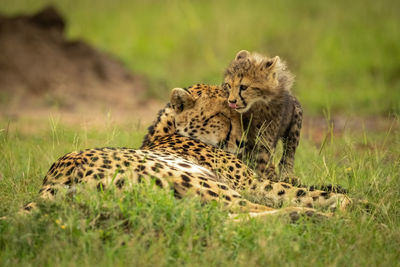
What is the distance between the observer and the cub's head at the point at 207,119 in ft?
17.6

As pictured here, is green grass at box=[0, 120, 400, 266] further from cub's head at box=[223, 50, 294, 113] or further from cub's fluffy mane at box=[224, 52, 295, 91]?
cub's fluffy mane at box=[224, 52, 295, 91]

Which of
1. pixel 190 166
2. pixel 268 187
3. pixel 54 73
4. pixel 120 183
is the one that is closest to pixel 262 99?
pixel 268 187

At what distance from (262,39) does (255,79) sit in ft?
27.8

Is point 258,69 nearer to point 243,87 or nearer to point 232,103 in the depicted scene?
point 243,87

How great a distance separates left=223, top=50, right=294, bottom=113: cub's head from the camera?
5656 millimetres

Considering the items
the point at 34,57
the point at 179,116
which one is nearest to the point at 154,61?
the point at 34,57

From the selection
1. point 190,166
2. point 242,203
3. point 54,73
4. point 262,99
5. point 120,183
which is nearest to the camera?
point 120,183

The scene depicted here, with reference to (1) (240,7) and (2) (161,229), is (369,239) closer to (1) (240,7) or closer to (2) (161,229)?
(2) (161,229)

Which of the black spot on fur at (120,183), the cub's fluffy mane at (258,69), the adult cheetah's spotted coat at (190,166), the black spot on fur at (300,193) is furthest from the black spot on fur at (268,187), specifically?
the cub's fluffy mane at (258,69)

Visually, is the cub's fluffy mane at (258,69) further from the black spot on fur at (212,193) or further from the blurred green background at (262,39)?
the blurred green background at (262,39)

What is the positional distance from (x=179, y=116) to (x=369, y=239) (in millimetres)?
2132

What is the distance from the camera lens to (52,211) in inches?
152

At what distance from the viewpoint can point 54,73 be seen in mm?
12062

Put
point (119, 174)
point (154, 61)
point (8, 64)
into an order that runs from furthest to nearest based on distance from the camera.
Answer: point (154, 61), point (8, 64), point (119, 174)
